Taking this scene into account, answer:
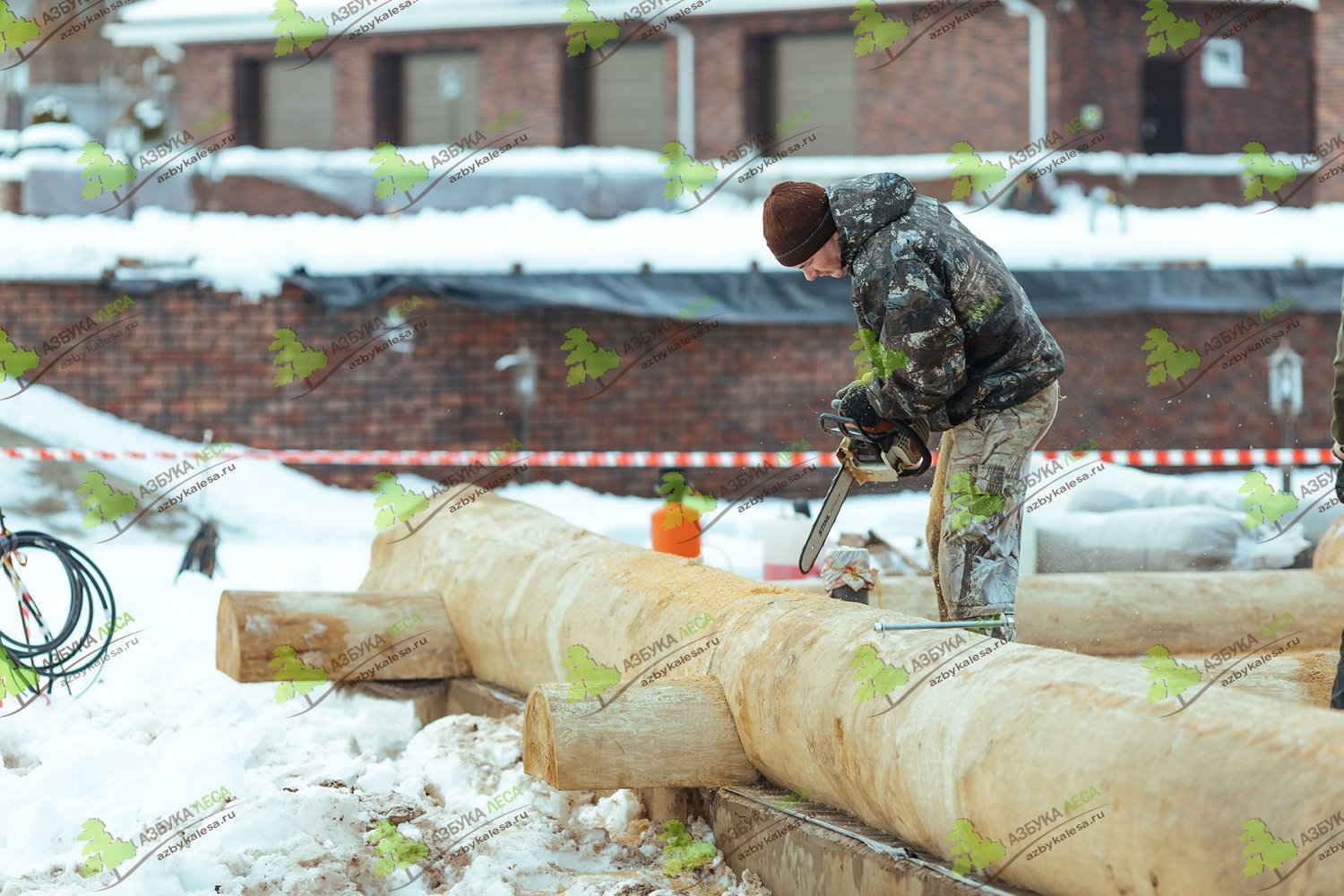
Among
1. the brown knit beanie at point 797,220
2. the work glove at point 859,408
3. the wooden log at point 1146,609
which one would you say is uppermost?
the brown knit beanie at point 797,220

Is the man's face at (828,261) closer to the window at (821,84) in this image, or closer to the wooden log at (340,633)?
the wooden log at (340,633)

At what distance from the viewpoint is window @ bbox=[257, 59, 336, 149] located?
2080 centimetres

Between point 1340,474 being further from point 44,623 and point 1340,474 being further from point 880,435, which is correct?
point 44,623

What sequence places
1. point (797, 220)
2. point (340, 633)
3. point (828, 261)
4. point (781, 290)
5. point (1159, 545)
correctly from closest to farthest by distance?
point (797, 220)
point (828, 261)
point (340, 633)
point (1159, 545)
point (781, 290)

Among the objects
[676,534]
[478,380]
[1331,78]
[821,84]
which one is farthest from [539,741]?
[1331,78]

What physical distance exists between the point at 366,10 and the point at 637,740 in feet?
56.6

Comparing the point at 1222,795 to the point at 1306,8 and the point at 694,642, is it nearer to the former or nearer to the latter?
the point at 694,642

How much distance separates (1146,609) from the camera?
5969 millimetres

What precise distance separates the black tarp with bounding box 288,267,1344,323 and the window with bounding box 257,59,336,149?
8.41 metres

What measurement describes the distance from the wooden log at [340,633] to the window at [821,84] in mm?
13933

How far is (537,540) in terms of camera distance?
5977 mm

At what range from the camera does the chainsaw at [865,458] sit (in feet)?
15.0

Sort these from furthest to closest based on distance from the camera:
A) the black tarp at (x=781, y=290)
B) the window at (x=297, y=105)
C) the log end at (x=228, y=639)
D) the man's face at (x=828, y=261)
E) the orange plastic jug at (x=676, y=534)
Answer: the window at (x=297, y=105) < the black tarp at (x=781, y=290) < the orange plastic jug at (x=676, y=534) < the log end at (x=228, y=639) < the man's face at (x=828, y=261)

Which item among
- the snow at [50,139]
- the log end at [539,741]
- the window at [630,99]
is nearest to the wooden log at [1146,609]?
the log end at [539,741]
